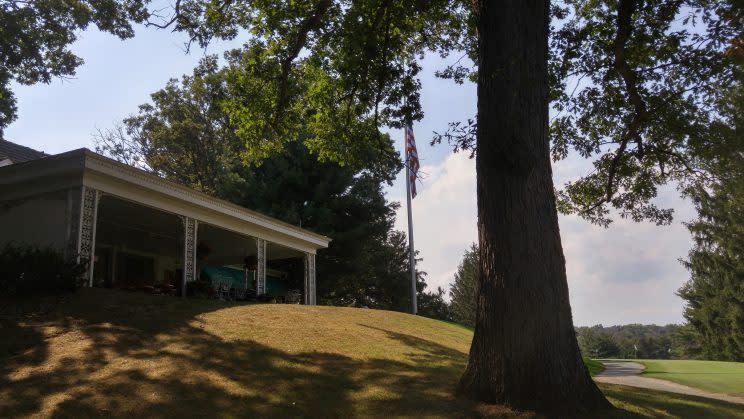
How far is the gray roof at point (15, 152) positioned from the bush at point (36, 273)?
27.0ft

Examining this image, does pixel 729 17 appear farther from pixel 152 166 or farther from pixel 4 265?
pixel 152 166

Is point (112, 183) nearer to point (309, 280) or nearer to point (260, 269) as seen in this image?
point (260, 269)

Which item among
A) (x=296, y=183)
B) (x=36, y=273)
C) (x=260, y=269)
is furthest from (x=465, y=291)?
(x=36, y=273)

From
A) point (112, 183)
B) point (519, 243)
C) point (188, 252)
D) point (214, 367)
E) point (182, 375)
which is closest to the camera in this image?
point (519, 243)

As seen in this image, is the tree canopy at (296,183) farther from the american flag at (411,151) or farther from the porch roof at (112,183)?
the porch roof at (112,183)

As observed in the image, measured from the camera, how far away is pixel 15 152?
1989cm

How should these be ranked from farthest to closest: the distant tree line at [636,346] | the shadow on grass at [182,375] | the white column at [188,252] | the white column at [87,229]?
1. the distant tree line at [636,346]
2. the white column at [188,252]
3. the white column at [87,229]
4. the shadow on grass at [182,375]

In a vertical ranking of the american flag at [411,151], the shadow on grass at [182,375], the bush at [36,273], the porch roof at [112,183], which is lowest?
the shadow on grass at [182,375]

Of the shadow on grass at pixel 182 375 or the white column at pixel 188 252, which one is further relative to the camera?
the white column at pixel 188 252

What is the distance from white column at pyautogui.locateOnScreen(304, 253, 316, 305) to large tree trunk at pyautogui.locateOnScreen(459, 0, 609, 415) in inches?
567

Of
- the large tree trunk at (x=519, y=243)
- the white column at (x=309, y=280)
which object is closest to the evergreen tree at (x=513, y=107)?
the large tree trunk at (x=519, y=243)

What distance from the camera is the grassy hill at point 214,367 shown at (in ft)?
23.6

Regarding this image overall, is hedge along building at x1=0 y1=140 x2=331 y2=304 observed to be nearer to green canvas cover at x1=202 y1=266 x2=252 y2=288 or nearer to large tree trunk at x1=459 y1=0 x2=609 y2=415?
green canvas cover at x1=202 y1=266 x2=252 y2=288

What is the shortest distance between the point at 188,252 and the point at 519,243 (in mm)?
11155
